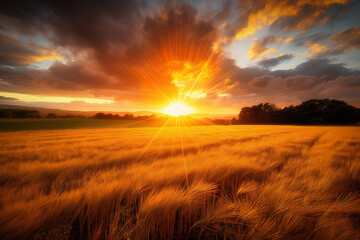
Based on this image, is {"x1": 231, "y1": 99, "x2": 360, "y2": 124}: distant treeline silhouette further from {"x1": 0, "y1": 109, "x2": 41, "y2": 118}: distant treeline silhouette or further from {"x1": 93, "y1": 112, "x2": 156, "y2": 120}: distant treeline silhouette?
{"x1": 0, "y1": 109, "x2": 41, "y2": 118}: distant treeline silhouette

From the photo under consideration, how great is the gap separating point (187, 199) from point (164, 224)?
28 centimetres

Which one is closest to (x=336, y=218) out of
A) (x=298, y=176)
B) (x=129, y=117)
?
(x=298, y=176)

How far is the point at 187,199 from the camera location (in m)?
1.20

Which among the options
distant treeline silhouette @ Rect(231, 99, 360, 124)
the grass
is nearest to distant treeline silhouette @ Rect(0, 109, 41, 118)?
the grass

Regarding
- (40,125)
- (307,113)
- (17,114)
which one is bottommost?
(40,125)

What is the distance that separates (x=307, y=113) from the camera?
4791 cm

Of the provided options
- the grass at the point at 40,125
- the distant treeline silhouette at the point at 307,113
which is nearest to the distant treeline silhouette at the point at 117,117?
the grass at the point at 40,125

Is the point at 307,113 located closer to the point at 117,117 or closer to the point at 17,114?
the point at 117,117

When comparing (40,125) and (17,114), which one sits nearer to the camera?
(40,125)

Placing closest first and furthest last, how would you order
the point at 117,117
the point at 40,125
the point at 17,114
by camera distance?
the point at 40,125 → the point at 17,114 → the point at 117,117

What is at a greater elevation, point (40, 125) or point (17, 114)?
point (17, 114)

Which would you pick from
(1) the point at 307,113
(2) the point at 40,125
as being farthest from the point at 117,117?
(1) the point at 307,113

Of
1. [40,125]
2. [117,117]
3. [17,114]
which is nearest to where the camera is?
[40,125]

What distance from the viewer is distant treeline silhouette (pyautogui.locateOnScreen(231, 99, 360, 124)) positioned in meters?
42.0
